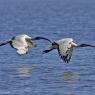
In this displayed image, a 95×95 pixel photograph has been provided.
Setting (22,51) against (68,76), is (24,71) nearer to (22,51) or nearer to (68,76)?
(68,76)

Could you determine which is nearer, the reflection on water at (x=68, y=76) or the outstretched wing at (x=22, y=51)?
the outstretched wing at (x=22, y=51)

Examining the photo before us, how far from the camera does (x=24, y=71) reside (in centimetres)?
2384

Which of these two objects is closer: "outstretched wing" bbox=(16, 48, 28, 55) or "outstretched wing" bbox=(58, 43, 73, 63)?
"outstretched wing" bbox=(16, 48, 28, 55)

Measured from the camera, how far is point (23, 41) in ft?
75.3

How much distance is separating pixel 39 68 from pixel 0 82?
3.29 m

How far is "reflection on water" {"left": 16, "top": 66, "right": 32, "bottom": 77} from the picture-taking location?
2316 centimetres

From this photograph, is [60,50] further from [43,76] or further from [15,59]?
[15,59]

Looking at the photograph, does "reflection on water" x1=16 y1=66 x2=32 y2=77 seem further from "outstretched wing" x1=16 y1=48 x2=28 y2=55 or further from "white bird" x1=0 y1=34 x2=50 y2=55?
"outstretched wing" x1=16 y1=48 x2=28 y2=55

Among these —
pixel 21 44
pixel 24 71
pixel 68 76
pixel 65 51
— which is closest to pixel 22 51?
pixel 21 44

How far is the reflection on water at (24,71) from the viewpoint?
23156 mm

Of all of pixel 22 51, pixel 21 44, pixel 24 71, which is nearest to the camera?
pixel 22 51

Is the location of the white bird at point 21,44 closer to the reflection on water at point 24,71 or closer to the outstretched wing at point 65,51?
the reflection on water at point 24,71

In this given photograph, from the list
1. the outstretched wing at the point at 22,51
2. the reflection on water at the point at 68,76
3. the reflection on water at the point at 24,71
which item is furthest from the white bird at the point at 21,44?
the reflection on water at the point at 68,76

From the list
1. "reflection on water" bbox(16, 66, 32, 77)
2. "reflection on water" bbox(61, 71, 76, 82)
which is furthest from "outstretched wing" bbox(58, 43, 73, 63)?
"reflection on water" bbox(16, 66, 32, 77)
